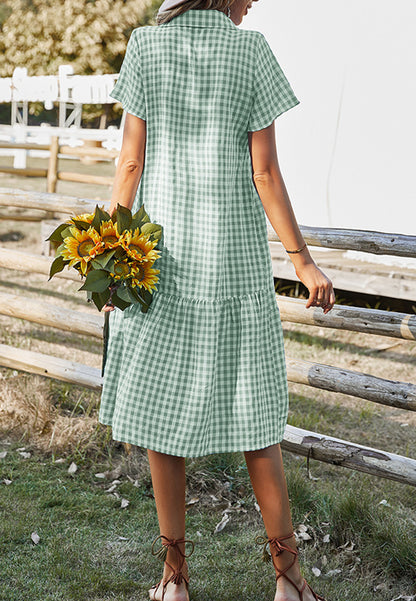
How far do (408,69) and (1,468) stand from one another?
429 cm

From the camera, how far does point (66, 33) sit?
33.3m

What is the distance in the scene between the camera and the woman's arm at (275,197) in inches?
82.7

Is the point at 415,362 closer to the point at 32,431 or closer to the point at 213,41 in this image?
the point at 32,431

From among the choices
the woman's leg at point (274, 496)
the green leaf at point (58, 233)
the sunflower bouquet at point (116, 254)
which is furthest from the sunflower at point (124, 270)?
the woman's leg at point (274, 496)

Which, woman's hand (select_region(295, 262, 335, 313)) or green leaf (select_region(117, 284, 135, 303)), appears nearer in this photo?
green leaf (select_region(117, 284, 135, 303))

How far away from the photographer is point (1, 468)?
3406 millimetres

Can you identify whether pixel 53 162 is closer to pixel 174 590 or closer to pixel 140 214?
pixel 140 214

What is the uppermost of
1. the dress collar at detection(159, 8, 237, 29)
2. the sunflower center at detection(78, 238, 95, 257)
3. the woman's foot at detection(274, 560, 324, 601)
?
the dress collar at detection(159, 8, 237, 29)

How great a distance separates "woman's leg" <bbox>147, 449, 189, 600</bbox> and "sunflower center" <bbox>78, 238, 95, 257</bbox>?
64cm

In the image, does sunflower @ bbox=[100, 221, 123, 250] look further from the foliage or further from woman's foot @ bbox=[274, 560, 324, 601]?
the foliage

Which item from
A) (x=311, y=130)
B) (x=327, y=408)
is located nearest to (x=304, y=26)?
(x=311, y=130)

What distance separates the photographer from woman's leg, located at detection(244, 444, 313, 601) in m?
2.22

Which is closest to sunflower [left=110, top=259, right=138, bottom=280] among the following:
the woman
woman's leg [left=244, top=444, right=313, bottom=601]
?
the woman

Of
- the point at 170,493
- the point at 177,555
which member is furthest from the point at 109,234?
the point at 177,555
